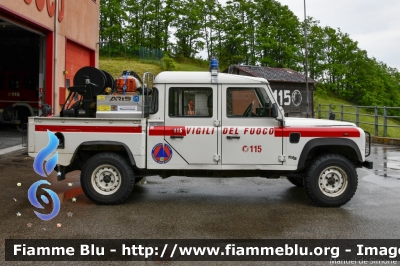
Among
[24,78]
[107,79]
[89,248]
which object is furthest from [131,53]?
[89,248]

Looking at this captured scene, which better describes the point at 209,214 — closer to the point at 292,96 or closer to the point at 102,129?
the point at 102,129

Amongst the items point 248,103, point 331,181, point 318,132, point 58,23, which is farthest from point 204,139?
point 58,23

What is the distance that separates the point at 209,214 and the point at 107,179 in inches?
69.1

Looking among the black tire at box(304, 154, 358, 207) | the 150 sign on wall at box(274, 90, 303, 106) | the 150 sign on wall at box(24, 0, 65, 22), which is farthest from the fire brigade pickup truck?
the 150 sign on wall at box(274, 90, 303, 106)

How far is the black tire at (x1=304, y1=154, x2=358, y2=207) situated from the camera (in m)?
7.43

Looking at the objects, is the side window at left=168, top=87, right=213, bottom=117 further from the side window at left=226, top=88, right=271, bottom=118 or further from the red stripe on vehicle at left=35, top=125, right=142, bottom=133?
the red stripe on vehicle at left=35, top=125, right=142, bottom=133

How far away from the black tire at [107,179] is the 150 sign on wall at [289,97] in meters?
18.9

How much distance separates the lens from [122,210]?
23.5 ft

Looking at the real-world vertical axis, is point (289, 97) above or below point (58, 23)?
below

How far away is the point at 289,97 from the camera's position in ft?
85.4

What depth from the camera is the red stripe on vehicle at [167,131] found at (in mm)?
7414

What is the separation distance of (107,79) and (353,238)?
4720mm

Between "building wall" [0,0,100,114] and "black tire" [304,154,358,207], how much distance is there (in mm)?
10529

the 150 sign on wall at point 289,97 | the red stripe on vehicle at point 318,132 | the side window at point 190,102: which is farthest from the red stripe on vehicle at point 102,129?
the 150 sign on wall at point 289,97
